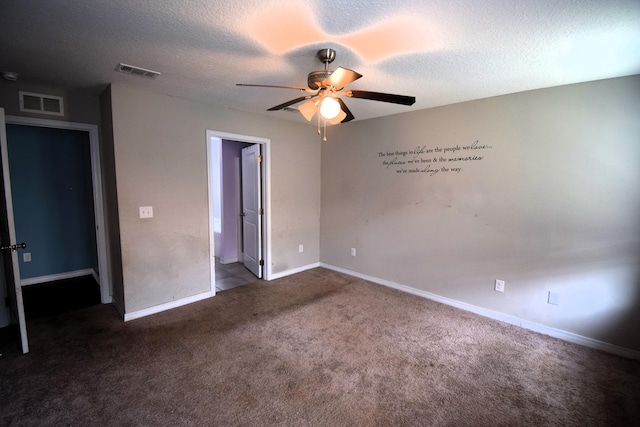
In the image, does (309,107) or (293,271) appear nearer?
(309,107)

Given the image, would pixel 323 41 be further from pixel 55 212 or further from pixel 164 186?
pixel 55 212

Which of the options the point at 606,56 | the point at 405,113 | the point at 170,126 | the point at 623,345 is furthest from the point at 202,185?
the point at 623,345

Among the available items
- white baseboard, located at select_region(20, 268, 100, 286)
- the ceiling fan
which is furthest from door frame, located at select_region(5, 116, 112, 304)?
the ceiling fan

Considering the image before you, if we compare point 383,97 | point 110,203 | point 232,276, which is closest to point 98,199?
point 110,203

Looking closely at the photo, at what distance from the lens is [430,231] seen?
3.49 metres

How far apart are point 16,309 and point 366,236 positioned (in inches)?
149

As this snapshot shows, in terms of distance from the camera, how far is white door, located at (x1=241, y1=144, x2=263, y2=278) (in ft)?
13.2

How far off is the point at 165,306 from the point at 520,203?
403 cm

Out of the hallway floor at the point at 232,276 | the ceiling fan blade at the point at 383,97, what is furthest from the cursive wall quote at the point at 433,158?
the hallway floor at the point at 232,276

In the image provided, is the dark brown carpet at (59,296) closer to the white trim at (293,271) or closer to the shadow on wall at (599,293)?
the white trim at (293,271)

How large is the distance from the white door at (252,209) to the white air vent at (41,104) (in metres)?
2.10

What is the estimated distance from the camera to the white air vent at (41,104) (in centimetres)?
265

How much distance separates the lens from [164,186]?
304 cm

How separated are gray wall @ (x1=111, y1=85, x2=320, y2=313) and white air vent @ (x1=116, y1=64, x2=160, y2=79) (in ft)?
1.45
